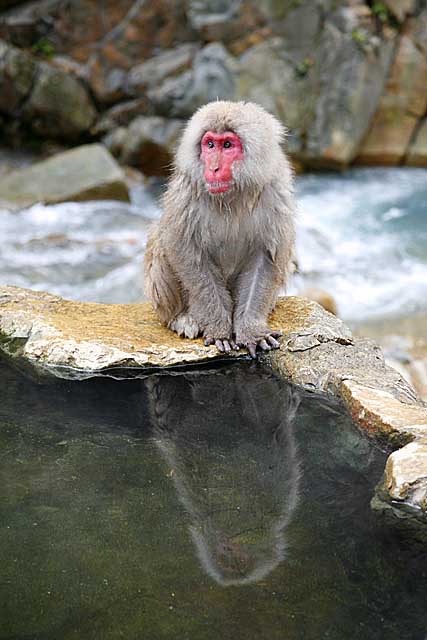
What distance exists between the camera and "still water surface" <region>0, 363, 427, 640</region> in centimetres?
228

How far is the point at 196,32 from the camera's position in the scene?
1237 cm

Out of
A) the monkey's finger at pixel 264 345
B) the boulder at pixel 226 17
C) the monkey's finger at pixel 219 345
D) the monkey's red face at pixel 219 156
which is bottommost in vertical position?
the boulder at pixel 226 17

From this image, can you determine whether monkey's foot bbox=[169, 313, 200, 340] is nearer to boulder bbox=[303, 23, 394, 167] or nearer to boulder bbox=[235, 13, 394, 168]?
boulder bbox=[235, 13, 394, 168]

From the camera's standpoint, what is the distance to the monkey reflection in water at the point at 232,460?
257cm

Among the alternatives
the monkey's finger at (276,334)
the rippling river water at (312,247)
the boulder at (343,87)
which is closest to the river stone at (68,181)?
the rippling river water at (312,247)

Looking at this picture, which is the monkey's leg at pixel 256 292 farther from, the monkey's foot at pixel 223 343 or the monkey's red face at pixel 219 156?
the monkey's red face at pixel 219 156

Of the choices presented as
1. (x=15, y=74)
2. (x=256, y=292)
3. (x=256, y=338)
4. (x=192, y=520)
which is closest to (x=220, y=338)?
(x=256, y=338)

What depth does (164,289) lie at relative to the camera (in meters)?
4.23

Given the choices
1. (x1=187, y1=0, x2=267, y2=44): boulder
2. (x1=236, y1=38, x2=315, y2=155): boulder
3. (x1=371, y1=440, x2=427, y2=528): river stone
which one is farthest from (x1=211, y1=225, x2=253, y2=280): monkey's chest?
(x1=187, y1=0, x2=267, y2=44): boulder

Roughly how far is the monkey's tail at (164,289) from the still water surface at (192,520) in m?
0.64

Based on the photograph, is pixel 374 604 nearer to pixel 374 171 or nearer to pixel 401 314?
pixel 401 314

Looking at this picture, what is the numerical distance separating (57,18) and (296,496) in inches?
430

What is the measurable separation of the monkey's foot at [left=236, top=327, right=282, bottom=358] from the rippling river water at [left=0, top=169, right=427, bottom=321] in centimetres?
444

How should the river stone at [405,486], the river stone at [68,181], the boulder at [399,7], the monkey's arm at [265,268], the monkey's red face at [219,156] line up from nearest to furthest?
1. the river stone at [405,486]
2. the monkey's red face at [219,156]
3. the monkey's arm at [265,268]
4. the river stone at [68,181]
5. the boulder at [399,7]
